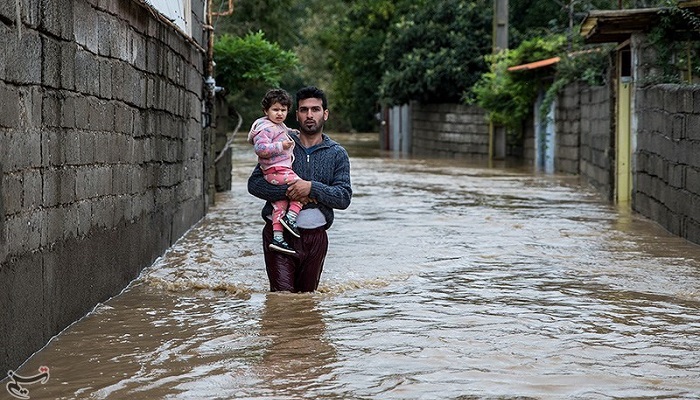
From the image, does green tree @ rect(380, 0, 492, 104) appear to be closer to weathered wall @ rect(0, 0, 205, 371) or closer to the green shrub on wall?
the green shrub on wall

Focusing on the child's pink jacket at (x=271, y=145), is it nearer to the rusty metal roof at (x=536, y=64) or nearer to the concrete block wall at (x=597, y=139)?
the concrete block wall at (x=597, y=139)

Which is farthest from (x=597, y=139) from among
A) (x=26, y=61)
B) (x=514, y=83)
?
(x=26, y=61)

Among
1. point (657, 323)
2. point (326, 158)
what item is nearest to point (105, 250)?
point (326, 158)

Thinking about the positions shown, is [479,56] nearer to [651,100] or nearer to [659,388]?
[651,100]

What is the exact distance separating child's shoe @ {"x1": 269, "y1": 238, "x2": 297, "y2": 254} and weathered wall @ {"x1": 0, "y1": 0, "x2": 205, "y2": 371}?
1.15 meters

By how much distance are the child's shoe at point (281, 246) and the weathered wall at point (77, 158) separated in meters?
1.15

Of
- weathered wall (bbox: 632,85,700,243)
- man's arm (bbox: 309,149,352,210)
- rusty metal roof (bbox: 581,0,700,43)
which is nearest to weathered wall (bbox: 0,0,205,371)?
man's arm (bbox: 309,149,352,210)

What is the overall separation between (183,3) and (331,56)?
36745mm

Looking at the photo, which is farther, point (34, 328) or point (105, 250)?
point (105, 250)

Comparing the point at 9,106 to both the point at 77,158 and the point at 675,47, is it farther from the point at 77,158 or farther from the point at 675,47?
the point at 675,47

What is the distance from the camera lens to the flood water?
570 centimetres

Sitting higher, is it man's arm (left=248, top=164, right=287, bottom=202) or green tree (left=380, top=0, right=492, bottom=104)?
green tree (left=380, top=0, right=492, bottom=104)

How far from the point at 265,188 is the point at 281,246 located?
0.38 m

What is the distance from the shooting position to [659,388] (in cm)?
563
